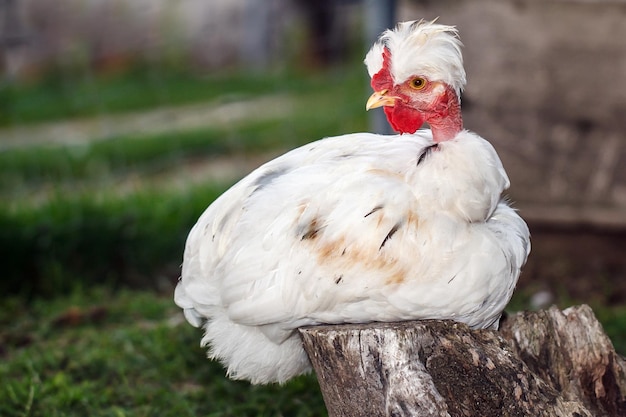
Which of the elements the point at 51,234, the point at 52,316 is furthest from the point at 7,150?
the point at 52,316

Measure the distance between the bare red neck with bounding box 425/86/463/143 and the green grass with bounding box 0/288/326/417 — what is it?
52.2 inches

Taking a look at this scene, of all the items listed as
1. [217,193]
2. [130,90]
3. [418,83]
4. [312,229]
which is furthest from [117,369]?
[130,90]

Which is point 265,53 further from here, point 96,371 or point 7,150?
point 96,371

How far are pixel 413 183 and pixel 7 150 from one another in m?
5.34

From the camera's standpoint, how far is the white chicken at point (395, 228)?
245cm

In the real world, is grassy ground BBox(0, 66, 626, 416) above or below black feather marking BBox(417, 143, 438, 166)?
below

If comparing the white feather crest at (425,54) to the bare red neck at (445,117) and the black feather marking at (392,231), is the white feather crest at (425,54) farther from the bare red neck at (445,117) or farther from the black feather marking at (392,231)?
the black feather marking at (392,231)

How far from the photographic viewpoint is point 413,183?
2.54 m

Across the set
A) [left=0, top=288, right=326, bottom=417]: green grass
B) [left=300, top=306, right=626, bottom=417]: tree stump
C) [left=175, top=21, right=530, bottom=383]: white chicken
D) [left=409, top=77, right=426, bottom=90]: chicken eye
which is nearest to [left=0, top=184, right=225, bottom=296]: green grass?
[left=0, top=288, right=326, bottom=417]: green grass

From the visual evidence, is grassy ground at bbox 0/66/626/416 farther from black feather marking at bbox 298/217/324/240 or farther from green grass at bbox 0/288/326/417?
black feather marking at bbox 298/217/324/240

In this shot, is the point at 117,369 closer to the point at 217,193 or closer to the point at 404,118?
the point at 217,193

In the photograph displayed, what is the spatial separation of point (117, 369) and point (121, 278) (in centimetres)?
128

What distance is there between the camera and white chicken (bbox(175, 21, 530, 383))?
245 cm

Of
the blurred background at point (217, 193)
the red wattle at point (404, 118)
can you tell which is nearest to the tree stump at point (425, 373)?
the red wattle at point (404, 118)
